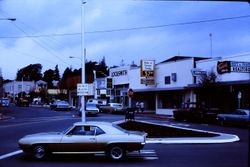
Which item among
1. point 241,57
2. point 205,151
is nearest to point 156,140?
point 205,151

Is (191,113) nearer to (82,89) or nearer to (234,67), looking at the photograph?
(234,67)

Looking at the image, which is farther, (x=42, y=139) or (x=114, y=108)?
(x=114, y=108)

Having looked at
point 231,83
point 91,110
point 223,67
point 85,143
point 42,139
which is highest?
point 223,67

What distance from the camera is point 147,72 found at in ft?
192

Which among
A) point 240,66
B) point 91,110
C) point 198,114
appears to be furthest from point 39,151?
point 91,110

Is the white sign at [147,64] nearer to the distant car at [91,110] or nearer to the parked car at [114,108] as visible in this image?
the parked car at [114,108]

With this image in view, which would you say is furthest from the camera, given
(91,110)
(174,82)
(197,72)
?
(174,82)

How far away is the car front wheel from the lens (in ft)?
51.8

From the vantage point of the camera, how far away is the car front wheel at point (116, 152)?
15.8 meters

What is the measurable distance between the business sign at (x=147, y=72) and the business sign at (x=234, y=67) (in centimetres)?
1514

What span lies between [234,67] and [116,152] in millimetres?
27827

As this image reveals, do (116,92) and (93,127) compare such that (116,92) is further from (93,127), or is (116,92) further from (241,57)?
(93,127)

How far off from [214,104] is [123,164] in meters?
31.2

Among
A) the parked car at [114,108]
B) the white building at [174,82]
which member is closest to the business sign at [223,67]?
the white building at [174,82]
